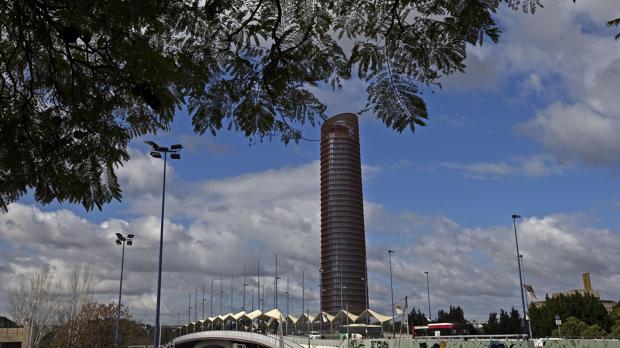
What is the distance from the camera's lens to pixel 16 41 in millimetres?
6020

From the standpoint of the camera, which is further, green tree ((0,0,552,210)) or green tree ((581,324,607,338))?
green tree ((581,324,607,338))

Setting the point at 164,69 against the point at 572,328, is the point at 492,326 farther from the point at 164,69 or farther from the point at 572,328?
the point at 164,69

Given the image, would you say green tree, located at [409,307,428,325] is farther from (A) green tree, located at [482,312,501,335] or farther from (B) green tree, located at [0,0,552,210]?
(B) green tree, located at [0,0,552,210]

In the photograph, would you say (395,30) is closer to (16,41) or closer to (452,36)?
(452,36)

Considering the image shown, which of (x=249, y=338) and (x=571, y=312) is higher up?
(x=571, y=312)

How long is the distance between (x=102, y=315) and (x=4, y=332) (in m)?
19.2

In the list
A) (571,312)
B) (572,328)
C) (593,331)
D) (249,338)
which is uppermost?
(571,312)

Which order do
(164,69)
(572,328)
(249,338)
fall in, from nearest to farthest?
1. (164,69)
2. (572,328)
3. (249,338)

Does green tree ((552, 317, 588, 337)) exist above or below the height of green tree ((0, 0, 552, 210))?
below

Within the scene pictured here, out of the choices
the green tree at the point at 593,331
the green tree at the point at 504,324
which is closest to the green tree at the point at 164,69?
the green tree at the point at 593,331

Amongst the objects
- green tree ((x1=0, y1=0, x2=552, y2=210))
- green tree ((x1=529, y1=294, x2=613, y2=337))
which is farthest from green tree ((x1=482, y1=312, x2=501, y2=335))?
green tree ((x1=0, y1=0, x2=552, y2=210))

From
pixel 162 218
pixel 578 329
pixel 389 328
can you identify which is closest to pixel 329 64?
pixel 162 218

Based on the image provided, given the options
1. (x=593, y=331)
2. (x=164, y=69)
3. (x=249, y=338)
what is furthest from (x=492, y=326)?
(x=164, y=69)

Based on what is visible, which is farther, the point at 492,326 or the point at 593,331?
the point at 492,326
